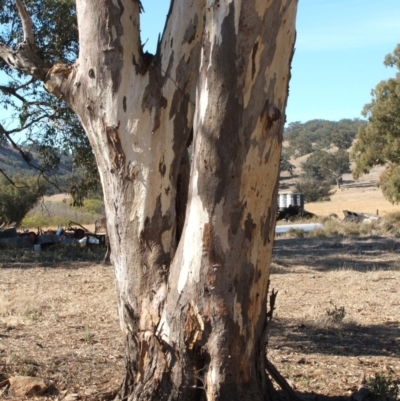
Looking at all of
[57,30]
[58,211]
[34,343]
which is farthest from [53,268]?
[58,211]

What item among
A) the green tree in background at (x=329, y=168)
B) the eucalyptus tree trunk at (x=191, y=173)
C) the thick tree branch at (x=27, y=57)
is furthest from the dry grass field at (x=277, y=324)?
the green tree in background at (x=329, y=168)

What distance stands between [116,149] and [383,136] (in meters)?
26.0

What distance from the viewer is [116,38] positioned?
14.9 ft

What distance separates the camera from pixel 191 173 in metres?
4.06

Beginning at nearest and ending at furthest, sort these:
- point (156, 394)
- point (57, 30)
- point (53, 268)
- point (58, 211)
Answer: point (156, 394), point (53, 268), point (57, 30), point (58, 211)

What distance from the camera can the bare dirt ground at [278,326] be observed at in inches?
215

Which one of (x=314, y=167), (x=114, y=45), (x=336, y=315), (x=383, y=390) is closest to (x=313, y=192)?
(x=314, y=167)

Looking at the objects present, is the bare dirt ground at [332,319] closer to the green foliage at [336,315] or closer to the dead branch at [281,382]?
the green foliage at [336,315]

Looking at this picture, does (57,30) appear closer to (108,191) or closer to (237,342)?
(108,191)

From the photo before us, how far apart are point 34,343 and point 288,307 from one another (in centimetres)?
370

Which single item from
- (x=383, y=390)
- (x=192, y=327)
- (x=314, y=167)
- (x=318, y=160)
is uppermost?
(x=318, y=160)

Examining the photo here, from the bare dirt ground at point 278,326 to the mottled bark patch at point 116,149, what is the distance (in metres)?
1.57

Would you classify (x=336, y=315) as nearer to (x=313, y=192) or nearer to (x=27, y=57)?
(x=27, y=57)

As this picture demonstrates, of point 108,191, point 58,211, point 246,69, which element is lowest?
point 58,211
